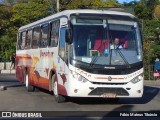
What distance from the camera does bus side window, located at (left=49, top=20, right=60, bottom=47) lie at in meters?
17.0

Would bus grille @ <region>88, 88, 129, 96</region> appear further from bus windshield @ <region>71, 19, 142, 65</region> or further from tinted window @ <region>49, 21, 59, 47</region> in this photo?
tinted window @ <region>49, 21, 59, 47</region>

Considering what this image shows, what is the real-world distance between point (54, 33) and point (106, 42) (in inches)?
106

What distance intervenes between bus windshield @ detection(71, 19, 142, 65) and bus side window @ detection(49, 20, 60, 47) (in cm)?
169

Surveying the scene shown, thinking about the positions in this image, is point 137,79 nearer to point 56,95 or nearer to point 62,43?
point 62,43

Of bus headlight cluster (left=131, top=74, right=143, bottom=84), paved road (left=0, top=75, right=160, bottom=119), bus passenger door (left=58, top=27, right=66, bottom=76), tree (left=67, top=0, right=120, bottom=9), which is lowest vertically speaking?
paved road (left=0, top=75, right=160, bottom=119)

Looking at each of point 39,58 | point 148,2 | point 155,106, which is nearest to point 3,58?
point 148,2

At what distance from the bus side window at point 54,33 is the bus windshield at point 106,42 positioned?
1.69m

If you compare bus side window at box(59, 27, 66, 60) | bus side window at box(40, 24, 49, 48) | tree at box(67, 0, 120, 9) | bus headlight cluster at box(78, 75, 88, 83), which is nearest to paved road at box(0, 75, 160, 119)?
bus headlight cluster at box(78, 75, 88, 83)

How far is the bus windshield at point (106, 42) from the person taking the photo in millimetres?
15133

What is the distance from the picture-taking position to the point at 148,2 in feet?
182

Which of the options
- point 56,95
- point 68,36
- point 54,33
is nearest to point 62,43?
point 68,36

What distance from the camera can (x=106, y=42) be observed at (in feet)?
50.6

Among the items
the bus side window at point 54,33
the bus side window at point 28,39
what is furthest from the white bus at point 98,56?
the bus side window at point 28,39

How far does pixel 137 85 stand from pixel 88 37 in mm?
2162
